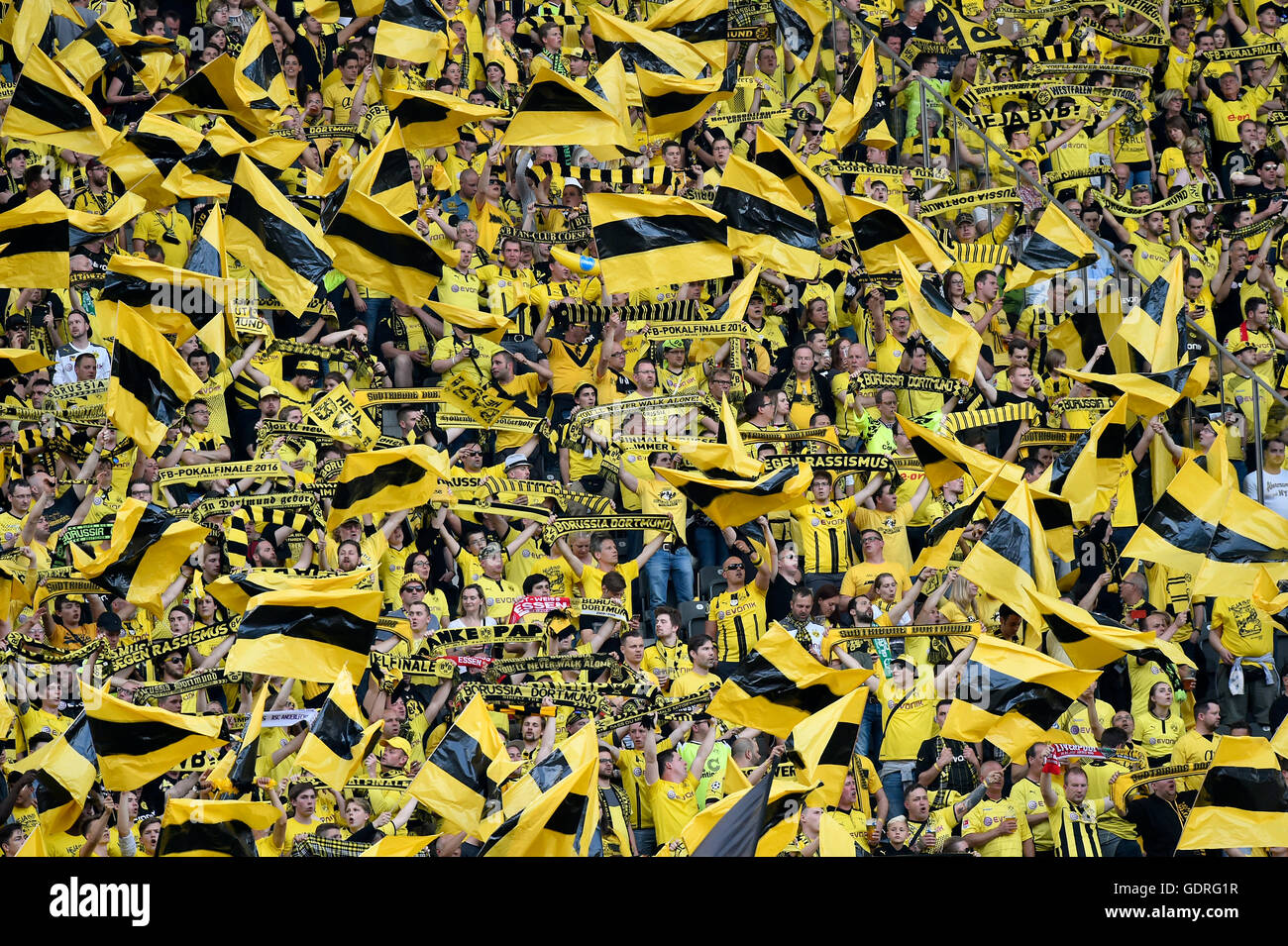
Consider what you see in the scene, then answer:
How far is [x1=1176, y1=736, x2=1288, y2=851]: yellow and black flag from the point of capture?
908cm

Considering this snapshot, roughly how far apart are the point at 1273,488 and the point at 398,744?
5134 mm

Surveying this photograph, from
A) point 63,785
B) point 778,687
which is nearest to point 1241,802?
point 778,687

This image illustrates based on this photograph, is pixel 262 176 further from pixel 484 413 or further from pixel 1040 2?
pixel 1040 2

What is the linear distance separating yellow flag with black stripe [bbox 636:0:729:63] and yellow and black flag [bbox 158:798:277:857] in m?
5.56

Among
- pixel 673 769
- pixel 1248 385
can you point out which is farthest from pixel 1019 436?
pixel 673 769

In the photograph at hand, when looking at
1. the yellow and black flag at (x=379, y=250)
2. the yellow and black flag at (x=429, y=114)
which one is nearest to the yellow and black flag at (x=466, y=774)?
the yellow and black flag at (x=379, y=250)

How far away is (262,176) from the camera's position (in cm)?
1106

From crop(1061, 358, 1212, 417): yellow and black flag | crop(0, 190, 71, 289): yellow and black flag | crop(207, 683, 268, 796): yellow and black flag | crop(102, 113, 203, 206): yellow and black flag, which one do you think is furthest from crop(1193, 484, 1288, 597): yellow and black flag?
crop(0, 190, 71, 289): yellow and black flag

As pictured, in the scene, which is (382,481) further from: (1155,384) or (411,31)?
(1155,384)

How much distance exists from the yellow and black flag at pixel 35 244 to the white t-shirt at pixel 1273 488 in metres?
6.76

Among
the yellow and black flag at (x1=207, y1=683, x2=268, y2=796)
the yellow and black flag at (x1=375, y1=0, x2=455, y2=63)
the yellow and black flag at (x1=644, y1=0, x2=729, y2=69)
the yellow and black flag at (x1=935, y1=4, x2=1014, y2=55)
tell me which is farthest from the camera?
the yellow and black flag at (x1=935, y1=4, x2=1014, y2=55)

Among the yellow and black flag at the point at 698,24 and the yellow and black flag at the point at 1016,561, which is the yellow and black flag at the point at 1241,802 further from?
the yellow and black flag at the point at 698,24

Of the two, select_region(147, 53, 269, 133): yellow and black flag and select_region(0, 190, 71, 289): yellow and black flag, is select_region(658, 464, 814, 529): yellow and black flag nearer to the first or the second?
select_region(147, 53, 269, 133): yellow and black flag
